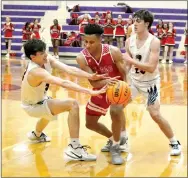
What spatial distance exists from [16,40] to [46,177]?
1859 centimetres

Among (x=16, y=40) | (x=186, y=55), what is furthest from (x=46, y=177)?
(x=16, y=40)

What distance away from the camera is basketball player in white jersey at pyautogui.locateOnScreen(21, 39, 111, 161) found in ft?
17.6

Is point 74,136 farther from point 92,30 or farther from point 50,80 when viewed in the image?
point 92,30

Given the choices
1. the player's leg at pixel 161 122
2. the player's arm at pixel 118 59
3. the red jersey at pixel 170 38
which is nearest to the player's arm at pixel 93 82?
the player's arm at pixel 118 59

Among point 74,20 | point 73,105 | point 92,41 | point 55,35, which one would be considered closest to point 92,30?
point 92,41

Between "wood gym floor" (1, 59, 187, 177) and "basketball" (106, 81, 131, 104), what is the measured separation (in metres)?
0.73

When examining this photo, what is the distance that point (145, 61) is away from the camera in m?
5.65

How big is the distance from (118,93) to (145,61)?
75 centimetres

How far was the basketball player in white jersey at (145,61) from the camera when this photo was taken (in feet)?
A: 18.2

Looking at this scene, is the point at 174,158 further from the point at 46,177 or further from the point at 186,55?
the point at 186,55

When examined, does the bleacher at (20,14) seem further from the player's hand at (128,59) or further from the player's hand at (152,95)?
the player's hand at (128,59)

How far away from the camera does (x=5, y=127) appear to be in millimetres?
7043

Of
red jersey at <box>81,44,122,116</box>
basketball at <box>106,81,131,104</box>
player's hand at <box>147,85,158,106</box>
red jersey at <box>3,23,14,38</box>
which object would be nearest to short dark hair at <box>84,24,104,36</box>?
red jersey at <box>81,44,122,116</box>

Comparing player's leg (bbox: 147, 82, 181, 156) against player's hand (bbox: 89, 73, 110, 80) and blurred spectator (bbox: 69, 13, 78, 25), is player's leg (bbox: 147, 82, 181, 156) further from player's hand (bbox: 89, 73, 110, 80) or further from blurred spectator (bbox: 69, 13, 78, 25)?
blurred spectator (bbox: 69, 13, 78, 25)
